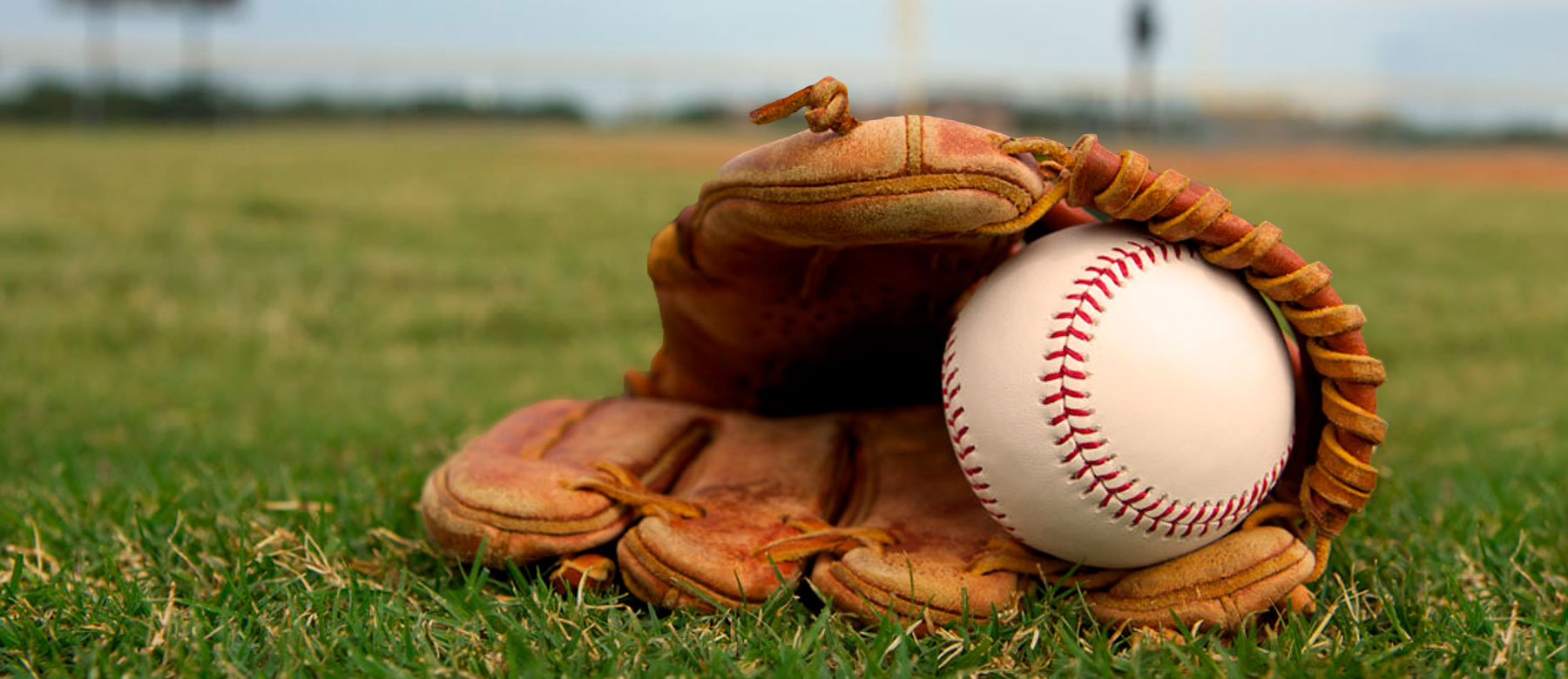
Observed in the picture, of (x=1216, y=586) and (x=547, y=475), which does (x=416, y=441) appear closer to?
(x=547, y=475)

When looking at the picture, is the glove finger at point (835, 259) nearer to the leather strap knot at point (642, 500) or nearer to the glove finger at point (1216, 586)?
the leather strap knot at point (642, 500)

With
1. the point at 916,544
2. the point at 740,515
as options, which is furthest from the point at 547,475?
the point at 916,544

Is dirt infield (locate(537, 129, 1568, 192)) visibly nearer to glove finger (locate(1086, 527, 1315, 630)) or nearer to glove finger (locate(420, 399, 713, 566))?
glove finger (locate(420, 399, 713, 566))

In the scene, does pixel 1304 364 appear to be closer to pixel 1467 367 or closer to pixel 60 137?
pixel 1467 367

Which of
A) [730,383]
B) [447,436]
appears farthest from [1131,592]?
[447,436]

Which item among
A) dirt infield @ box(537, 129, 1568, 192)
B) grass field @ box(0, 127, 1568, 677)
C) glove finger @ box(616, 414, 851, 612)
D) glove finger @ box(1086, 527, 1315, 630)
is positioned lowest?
dirt infield @ box(537, 129, 1568, 192)

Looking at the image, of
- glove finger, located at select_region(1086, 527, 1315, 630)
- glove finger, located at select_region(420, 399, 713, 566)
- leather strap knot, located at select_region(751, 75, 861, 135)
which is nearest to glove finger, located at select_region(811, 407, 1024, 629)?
glove finger, located at select_region(1086, 527, 1315, 630)
